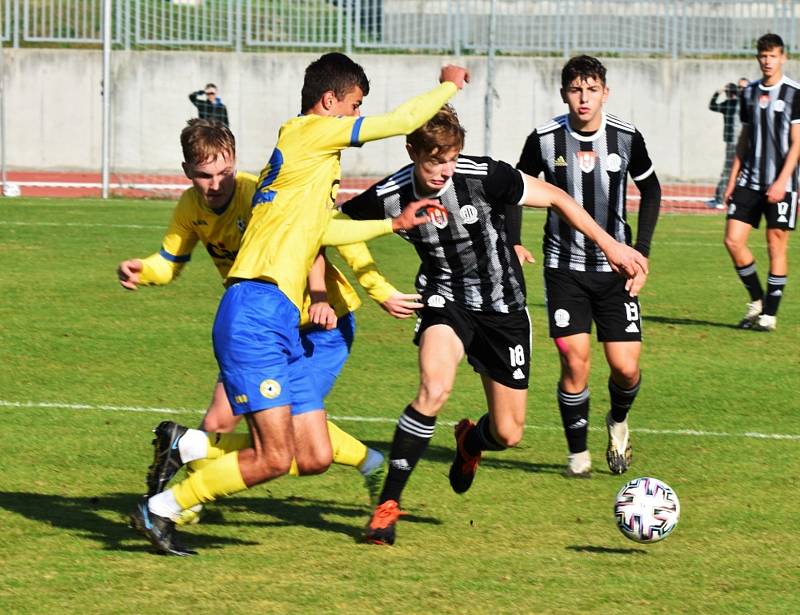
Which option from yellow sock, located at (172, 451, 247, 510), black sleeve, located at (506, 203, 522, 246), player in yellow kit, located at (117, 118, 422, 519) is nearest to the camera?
yellow sock, located at (172, 451, 247, 510)

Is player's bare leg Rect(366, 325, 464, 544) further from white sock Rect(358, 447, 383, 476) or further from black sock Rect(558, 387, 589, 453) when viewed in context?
black sock Rect(558, 387, 589, 453)

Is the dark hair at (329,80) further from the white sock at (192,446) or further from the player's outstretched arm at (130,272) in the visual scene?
the white sock at (192,446)

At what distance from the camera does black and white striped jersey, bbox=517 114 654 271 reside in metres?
7.77

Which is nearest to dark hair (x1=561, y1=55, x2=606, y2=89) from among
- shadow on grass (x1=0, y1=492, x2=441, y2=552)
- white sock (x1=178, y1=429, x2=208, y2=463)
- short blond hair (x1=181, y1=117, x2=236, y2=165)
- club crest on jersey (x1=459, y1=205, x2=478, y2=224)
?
club crest on jersey (x1=459, y1=205, x2=478, y2=224)

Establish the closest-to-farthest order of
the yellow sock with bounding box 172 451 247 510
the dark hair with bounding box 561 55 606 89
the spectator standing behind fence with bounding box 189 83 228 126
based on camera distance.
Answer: the yellow sock with bounding box 172 451 247 510
the dark hair with bounding box 561 55 606 89
the spectator standing behind fence with bounding box 189 83 228 126

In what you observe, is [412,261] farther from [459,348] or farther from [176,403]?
[459,348]

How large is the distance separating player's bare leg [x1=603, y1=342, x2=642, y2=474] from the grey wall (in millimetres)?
19180

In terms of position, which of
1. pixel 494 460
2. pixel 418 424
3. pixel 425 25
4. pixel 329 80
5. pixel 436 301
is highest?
pixel 425 25

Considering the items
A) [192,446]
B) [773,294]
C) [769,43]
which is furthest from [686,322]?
[192,446]

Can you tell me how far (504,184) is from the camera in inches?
259

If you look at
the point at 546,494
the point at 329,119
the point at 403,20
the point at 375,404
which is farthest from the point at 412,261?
the point at 403,20

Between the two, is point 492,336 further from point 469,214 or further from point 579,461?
point 579,461

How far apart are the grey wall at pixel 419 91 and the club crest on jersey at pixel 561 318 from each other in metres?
19.2

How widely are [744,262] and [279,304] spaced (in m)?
7.86
